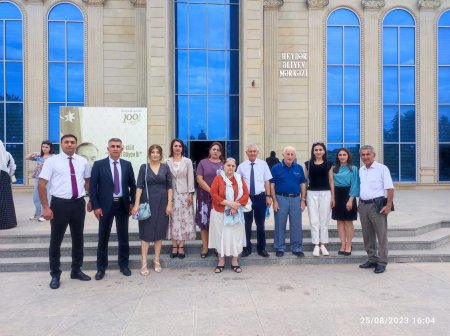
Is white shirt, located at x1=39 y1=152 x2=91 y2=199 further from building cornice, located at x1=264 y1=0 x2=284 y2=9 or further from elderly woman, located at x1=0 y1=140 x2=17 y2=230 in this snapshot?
building cornice, located at x1=264 y1=0 x2=284 y2=9

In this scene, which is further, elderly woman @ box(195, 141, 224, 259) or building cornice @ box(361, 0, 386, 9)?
building cornice @ box(361, 0, 386, 9)

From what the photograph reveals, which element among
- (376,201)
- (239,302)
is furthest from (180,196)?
(376,201)

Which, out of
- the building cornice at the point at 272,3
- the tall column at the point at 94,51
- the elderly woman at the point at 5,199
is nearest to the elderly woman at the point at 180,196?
the elderly woman at the point at 5,199

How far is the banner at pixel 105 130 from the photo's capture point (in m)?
11.5

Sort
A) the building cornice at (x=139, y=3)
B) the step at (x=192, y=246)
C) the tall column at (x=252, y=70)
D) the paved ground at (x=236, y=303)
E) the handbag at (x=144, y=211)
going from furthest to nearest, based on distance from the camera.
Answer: the building cornice at (x=139, y=3), the tall column at (x=252, y=70), the step at (x=192, y=246), the handbag at (x=144, y=211), the paved ground at (x=236, y=303)

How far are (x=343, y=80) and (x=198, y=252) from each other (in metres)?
12.6

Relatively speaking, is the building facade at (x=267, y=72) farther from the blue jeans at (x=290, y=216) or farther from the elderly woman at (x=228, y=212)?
the elderly woman at (x=228, y=212)

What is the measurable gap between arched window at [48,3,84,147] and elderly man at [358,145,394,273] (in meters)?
13.4

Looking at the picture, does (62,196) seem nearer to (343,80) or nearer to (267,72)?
(267,72)

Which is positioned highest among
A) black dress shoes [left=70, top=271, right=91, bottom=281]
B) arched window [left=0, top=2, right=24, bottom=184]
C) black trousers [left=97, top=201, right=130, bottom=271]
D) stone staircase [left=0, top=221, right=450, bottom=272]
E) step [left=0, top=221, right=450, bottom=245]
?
arched window [left=0, top=2, right=24, bottom=184]

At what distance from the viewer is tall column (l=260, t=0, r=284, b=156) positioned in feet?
52.2

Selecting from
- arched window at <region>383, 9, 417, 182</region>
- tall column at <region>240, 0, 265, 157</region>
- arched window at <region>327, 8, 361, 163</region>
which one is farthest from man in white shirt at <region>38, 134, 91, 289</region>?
arched window at <region>383, 9, 417, 182</region>

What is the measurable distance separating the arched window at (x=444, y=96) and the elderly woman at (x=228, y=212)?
14317mm

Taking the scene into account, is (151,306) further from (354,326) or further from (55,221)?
(354,326)
